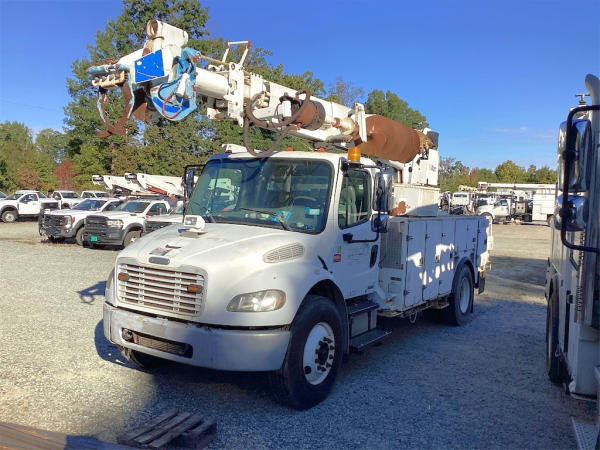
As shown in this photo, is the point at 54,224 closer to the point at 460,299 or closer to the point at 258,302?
the point at 460,299

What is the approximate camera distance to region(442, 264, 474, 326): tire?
811 centimetres

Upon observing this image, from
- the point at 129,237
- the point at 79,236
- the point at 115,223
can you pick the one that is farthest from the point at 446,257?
the point at 79,236

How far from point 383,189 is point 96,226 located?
14381mm

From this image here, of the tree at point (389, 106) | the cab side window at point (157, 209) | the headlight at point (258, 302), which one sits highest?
the tree at point (389, 106)

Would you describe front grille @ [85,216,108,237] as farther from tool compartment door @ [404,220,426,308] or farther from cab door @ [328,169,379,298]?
cab door @ [328,169,379,298]

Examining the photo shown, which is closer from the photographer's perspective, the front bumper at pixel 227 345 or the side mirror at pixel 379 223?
the front bumper at pixel 227 345

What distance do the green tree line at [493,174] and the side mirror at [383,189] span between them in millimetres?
67305

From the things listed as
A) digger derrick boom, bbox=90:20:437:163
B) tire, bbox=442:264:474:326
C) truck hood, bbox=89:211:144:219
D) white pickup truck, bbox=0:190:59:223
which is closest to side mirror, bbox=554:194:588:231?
digger derrick boom, bbox=90:20:437:163

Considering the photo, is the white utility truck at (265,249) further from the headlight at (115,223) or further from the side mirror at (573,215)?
the headlight at (115,223)

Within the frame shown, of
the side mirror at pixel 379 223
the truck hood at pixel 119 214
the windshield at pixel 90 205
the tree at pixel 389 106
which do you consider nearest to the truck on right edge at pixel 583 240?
the side mirror at pixel 379 223

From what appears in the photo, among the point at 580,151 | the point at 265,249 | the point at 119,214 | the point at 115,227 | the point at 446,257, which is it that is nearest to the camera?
the point at 580,151

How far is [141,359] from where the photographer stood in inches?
209

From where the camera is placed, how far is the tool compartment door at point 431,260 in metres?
6.96

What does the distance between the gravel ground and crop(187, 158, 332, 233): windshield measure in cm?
169
